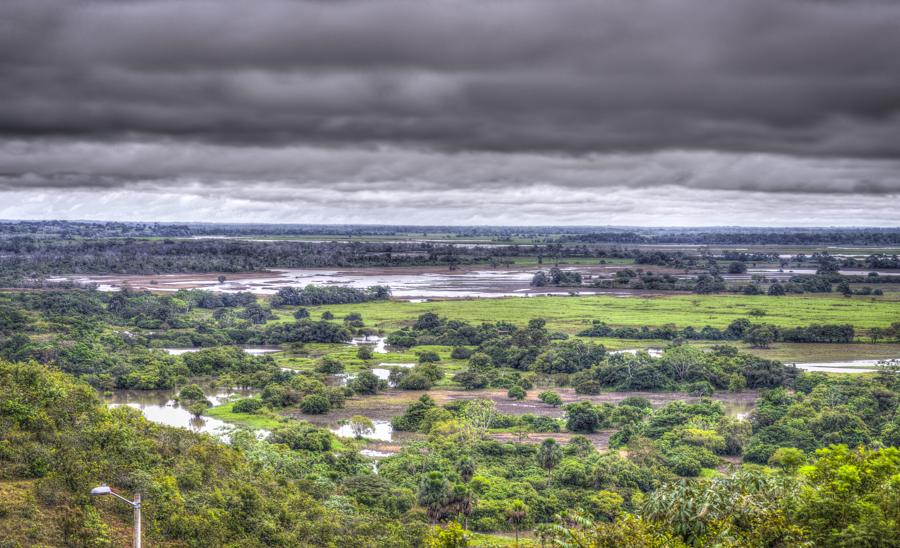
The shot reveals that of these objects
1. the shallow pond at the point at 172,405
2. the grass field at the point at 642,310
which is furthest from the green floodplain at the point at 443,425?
the grass field at the point at 642,310

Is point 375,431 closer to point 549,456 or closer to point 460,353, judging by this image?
point 549,456

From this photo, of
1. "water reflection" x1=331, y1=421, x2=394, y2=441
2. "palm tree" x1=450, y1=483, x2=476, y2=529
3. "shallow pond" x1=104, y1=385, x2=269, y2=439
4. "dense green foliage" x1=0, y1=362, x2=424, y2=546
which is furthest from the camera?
"shallow pond" x1=104, y1=385, x2=269, y2=439

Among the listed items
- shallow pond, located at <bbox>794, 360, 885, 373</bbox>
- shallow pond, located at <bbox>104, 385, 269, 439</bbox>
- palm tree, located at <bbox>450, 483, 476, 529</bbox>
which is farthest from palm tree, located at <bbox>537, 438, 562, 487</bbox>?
shallow pond, located at <bbox>794, 360, 885, 373</bbox>

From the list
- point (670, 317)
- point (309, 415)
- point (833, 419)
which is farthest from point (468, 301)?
point (833, 419)

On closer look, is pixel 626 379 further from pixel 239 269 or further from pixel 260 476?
pixel 239 269

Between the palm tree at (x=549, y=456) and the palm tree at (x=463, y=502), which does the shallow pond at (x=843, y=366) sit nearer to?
the palm tree at (x=549, y=456)

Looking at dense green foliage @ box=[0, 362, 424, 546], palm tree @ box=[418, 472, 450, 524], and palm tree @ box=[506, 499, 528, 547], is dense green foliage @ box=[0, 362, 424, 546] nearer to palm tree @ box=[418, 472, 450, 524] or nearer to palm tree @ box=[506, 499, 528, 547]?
palm tree @ box=[418, 472, 450, 524]
